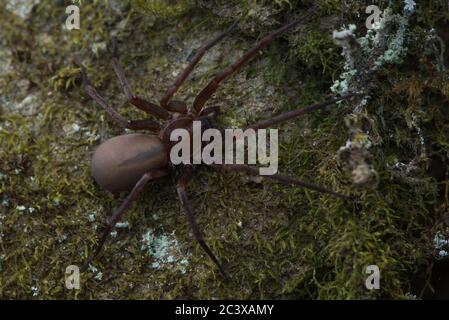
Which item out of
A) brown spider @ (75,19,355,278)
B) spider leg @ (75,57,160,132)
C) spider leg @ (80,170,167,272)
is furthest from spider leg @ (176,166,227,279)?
spider leg @ (75,57,160,132)

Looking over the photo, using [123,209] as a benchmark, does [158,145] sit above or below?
above

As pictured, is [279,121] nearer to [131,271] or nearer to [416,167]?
[416,167]

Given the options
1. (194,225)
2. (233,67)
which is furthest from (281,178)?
(233,67)

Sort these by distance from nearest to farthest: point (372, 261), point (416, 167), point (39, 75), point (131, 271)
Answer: point (372, 261) < point (416, 167) < point (131, 271) < point (39, 75)

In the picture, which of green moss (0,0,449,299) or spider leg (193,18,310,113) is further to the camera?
spider leg (193,18,310,113)

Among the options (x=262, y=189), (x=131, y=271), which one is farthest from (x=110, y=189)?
(x=262, y=189)

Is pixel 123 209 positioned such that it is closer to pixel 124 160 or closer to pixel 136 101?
pixel 124 160

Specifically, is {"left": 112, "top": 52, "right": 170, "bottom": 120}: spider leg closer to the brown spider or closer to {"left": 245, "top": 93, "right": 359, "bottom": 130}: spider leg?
the brown spider
